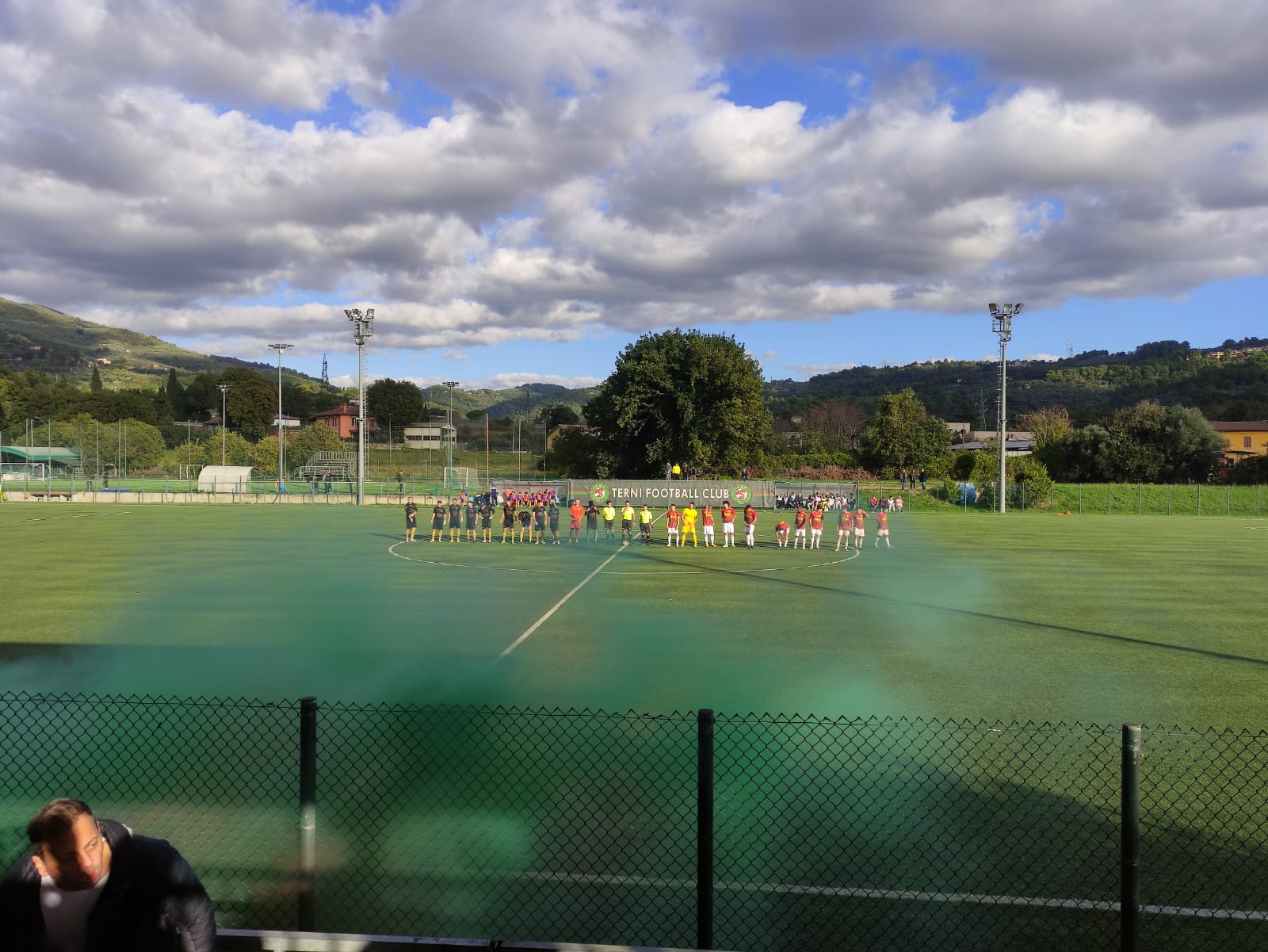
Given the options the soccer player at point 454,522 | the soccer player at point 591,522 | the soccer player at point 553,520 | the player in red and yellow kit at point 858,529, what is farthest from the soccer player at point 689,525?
the soccer player at point 454,522

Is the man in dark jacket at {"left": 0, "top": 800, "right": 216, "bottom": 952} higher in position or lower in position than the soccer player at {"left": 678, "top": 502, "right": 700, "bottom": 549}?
higher

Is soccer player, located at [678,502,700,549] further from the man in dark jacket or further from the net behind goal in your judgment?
the net behind goal

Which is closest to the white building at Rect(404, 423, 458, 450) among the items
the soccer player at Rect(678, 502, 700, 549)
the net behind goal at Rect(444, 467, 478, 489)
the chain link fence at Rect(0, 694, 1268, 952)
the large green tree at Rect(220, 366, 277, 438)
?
the large green tree at Rect(220, 366, 277, 438)

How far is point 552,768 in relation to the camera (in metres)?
8.52

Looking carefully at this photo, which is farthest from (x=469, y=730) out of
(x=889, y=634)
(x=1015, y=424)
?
(x=1015, y=424)

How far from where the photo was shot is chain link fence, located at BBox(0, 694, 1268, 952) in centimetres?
566

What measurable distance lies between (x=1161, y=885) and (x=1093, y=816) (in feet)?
4.20

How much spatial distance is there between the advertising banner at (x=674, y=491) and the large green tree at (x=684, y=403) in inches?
393

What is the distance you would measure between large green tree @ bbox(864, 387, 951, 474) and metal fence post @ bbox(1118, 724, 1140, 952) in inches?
2950

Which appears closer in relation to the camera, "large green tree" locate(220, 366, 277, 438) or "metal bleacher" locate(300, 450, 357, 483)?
"metal bleacher" locate(300, 450, 357, 483)

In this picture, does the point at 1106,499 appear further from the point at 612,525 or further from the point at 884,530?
the point at 612,525

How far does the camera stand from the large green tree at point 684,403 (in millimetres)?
67438

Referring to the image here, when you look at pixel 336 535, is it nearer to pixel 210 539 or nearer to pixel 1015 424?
pixel 210 539

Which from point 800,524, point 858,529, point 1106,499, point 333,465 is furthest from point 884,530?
point 333,465
